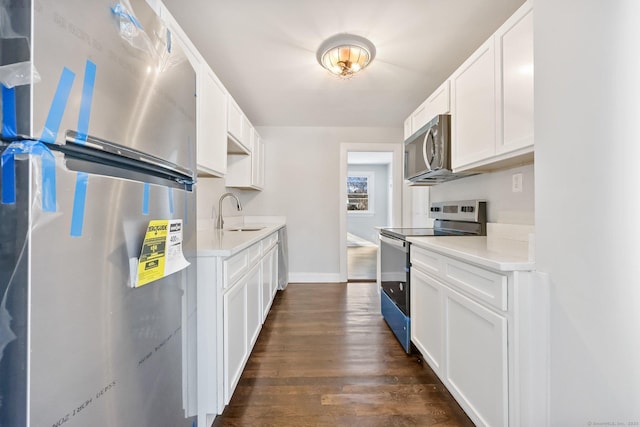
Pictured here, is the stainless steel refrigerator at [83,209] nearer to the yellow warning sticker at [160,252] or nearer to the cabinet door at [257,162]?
the yellow warning sticker at [160,252]

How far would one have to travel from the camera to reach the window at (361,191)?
25.0 feet

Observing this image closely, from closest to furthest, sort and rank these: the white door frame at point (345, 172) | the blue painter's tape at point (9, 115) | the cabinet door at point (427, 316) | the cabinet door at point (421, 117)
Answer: the blue painter's tape at point (9, 115) < the cabinet door at point (427, 316) < the cabinet door at point (421, 117) < the white door frame at point (345, 172)

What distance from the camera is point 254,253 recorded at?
1819 mm

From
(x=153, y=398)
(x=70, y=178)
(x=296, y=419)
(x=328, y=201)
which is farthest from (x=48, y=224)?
(x=328, y=201)

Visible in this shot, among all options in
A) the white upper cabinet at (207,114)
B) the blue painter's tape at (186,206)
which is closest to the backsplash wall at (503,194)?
the blue painter's tape at (186,206)

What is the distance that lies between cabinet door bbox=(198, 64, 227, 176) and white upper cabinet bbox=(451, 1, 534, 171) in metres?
1.64

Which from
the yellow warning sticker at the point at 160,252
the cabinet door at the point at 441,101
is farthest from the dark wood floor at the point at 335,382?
the cabinet door at the point at 441,101

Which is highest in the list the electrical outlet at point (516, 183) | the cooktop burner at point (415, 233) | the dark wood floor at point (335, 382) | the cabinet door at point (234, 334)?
the electrical outlet at point (516, 183)

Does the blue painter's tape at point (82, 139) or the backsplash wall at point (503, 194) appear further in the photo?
the backsplash wall at point (503, 194)

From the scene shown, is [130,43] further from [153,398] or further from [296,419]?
[296,419]

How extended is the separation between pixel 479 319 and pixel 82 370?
132 cm

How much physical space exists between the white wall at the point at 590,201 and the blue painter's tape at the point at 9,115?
53.7 inches

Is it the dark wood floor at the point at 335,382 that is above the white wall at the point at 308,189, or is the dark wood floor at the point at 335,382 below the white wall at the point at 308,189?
below

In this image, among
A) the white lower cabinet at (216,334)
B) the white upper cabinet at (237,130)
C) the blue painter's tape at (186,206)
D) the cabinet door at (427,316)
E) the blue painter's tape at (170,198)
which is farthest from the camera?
the white upper cabinet at (237,130)
